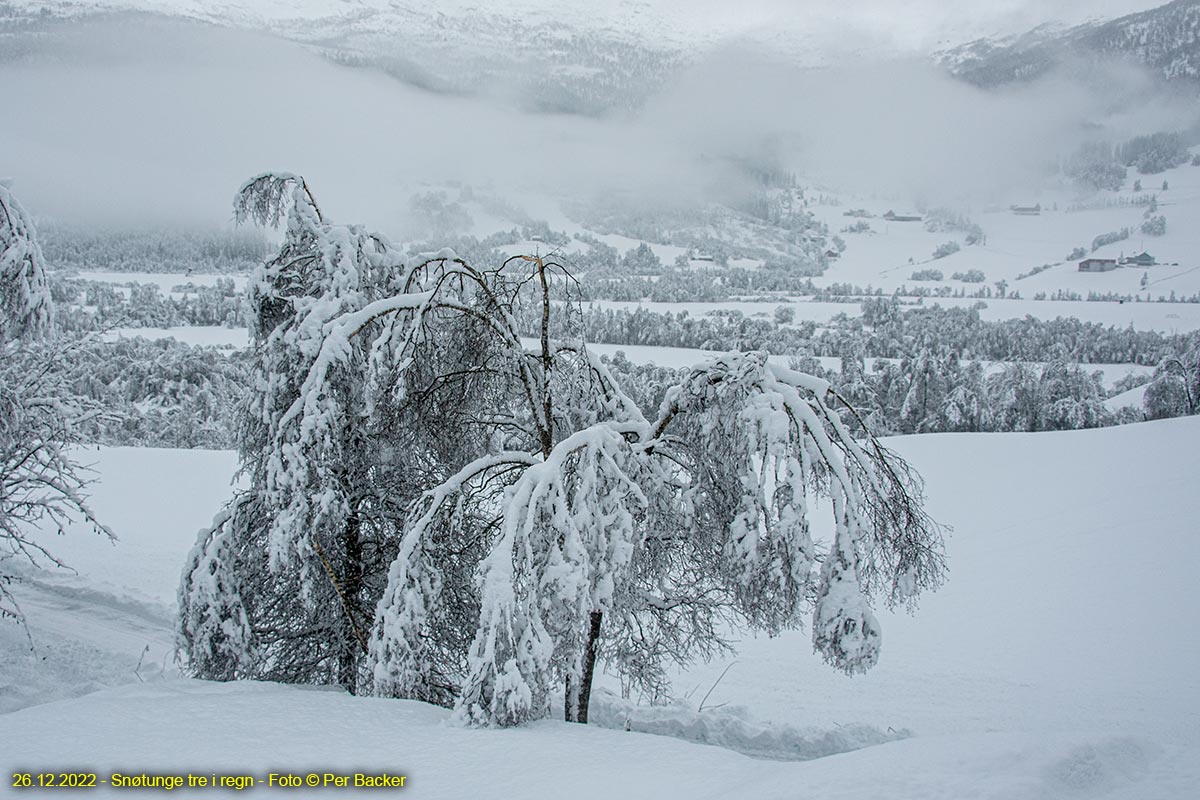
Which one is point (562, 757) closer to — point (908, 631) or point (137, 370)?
point (908, 631)

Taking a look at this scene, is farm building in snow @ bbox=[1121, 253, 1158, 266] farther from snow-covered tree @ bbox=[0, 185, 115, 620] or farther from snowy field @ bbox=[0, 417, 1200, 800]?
snow-covered tree @ bbox=[0, 185, 115, 620]

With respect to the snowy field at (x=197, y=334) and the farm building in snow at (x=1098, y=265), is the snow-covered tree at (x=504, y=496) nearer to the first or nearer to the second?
the snowy field at (x=197, y=334)

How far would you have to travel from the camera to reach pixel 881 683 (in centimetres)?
1052

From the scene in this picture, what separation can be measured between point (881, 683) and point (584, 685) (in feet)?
24.6

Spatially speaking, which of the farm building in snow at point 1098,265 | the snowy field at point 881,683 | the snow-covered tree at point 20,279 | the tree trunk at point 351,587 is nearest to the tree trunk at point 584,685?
the snowy field at point 881,683

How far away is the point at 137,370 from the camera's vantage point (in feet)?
178

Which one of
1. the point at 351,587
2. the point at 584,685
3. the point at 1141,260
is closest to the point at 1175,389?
the point at 584,685

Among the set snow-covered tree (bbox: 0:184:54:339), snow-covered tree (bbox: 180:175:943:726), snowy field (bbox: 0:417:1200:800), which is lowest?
snowy field (bbox: 0:417:1200:800)

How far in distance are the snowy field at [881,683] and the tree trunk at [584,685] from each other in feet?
3.64

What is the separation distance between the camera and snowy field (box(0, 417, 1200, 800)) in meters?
2.89

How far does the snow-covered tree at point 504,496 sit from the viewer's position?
12.8 ft

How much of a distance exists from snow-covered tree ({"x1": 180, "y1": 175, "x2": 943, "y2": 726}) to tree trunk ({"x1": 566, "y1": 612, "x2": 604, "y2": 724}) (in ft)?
0.09

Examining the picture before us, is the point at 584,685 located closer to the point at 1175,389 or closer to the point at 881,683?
the point at 881,683

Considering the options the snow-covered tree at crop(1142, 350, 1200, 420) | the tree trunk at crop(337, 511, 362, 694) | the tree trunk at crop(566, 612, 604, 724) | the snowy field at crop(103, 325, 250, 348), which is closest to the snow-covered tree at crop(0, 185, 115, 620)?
the tree trunk at crop(337, 511, 362, 694)
